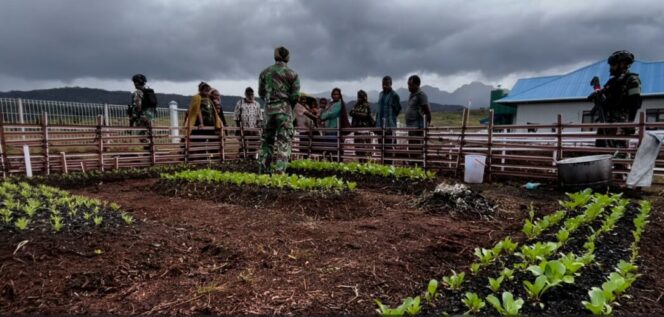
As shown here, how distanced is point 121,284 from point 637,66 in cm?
2599

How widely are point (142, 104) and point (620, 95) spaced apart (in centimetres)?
1026

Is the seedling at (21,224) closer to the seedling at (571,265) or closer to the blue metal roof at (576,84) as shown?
the seedling at (571,265)

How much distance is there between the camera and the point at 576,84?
2147cm

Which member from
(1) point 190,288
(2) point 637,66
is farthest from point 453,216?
(2) point 637,66

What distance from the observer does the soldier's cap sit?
22.8ft

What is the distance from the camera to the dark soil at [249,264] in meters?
2.36

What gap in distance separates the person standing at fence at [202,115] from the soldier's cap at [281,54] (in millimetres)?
3370

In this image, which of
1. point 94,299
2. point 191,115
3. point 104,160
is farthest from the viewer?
point 191,115

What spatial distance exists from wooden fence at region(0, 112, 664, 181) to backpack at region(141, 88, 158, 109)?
0.61 metres

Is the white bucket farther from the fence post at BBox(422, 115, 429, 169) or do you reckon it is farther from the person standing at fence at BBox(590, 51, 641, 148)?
the person standing at fence at BBox(590, 51, 641, 148)

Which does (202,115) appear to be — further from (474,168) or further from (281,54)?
(474,168)

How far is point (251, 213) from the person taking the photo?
15.3 ft

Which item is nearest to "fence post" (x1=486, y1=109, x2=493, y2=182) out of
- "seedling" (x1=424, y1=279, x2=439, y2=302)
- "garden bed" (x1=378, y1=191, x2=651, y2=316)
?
"garden bed" (x1=378, y1=191, x2=651, y2=316)

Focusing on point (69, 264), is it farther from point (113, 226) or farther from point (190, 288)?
point (190, 288)
